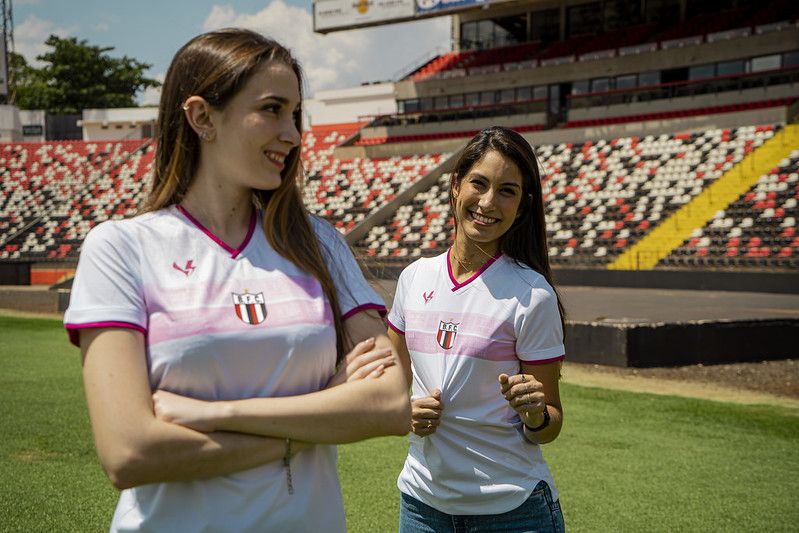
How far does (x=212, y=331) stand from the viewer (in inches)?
60.5

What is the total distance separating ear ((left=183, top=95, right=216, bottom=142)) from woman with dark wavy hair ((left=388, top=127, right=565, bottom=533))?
99cm

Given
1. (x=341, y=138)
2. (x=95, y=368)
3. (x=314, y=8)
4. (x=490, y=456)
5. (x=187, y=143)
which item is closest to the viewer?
(x=95, y=368)

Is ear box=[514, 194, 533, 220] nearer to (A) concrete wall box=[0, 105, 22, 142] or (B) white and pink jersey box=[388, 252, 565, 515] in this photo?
(B) white and pink jersey box=[388, 252, 565, 515]

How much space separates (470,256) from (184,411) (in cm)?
121

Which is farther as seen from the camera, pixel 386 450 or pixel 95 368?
pixel 386 450

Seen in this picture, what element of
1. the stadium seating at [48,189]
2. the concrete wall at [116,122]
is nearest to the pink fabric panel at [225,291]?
the stadium seating at [48,189]

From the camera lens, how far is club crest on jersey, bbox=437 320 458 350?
2.39m

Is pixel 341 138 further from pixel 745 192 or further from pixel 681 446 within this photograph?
pixel 681 446

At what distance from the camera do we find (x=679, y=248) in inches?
763

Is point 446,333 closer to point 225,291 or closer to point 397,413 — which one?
point 397,413

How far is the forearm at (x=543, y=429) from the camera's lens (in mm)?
2289

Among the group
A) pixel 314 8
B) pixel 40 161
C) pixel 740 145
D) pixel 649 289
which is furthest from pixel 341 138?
pixel 649 289

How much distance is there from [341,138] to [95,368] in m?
35.8

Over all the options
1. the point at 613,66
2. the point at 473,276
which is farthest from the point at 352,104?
the point at 473,276
